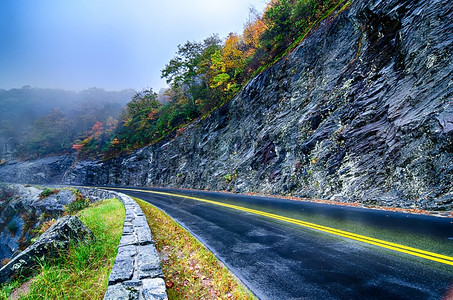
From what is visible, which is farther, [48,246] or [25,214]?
[25,214]

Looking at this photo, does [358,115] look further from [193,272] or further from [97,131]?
[97,131]

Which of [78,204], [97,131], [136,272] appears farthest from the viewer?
[97,131]

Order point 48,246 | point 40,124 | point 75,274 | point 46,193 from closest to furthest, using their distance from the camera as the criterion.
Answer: point 75,274, point 48,246, point 46,193, point 40,124

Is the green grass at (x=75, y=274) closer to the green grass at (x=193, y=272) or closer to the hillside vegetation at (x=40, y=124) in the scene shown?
the green grass at (x=193, y=272)

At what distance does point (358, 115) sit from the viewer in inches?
388

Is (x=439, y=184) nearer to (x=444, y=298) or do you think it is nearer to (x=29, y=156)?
(x=444, y=298)

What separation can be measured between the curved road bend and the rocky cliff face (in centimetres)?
250

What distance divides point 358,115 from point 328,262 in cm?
873

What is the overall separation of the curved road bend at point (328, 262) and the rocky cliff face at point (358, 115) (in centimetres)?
250

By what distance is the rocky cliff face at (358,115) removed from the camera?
22.8 feet

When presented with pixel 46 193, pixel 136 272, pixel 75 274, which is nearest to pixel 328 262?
pixel 136 272

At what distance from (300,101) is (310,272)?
40.7 ft

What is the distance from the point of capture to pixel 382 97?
9102 millimetres

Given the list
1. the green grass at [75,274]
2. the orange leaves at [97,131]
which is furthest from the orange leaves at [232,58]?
the orange leaves at [97,131]
